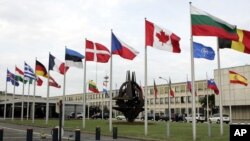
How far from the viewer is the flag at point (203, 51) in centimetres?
2606

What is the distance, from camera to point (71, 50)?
38344mm

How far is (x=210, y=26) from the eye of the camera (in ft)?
78.9

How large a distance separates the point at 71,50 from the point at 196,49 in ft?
52.0

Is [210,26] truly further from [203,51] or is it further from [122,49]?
[122,49]

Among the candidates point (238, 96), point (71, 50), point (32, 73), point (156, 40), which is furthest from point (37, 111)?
point (156, 40)

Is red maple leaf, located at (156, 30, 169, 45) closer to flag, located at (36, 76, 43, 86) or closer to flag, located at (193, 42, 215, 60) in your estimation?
flag, located at (193, 42, 215, 60)

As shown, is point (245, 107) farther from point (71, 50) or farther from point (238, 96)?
point (71, 50)

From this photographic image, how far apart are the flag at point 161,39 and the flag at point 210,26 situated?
7.87 feet

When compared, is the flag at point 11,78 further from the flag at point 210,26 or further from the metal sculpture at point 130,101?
the flag at point 210,26

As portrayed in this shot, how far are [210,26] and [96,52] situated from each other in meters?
14.0

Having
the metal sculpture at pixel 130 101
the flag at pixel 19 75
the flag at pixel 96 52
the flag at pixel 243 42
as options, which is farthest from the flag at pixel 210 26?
the flag at pixel 19 75

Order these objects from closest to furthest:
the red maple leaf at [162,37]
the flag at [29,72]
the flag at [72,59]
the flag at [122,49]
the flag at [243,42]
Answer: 1. the flag at [243,42]
2. the red maple leaf at [162,37]
3. the flag at [122,49]
4. the flag at [72,59]
5. the flag at [29,72]

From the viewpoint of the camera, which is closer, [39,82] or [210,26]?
[210,26]

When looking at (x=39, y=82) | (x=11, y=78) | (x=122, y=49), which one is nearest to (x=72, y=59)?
(x=122, y=49)
